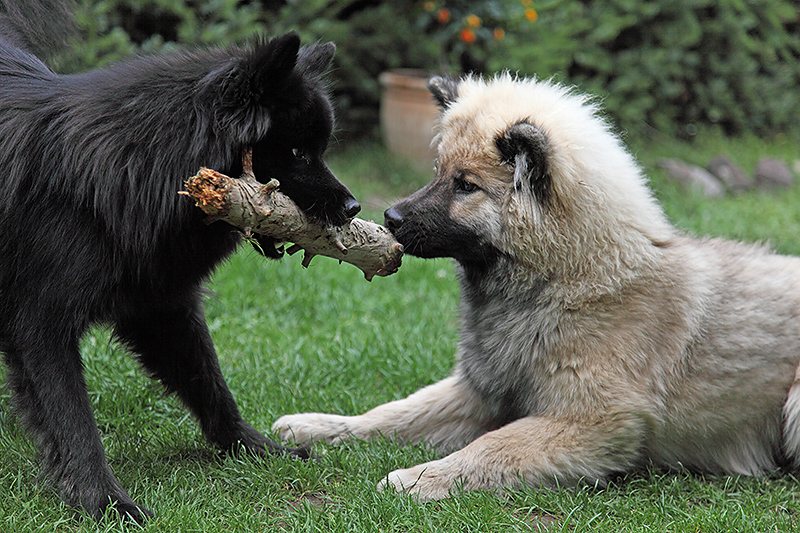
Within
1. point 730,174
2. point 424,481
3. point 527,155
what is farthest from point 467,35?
point 424,481

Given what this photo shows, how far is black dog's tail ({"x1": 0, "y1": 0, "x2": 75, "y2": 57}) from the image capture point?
343 cm

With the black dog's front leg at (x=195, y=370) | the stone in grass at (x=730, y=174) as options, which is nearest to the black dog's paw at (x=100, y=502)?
the black dog's front leg at (x=195, y=370)

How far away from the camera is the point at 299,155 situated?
2.85 m

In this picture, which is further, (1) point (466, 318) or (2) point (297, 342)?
(2) point (297, 342)

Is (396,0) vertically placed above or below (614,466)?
above

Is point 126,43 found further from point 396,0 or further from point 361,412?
point 361,412

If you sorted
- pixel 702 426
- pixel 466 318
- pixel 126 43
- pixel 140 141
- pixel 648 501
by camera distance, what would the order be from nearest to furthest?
pixel 140 141, pixel 648 501, pixel 702 426, pixel 466 318, pixel 126 43

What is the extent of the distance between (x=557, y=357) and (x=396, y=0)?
20.2 ft

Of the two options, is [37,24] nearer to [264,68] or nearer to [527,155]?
[264,68]

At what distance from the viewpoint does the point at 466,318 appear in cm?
345

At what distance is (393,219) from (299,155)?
1.74 ft

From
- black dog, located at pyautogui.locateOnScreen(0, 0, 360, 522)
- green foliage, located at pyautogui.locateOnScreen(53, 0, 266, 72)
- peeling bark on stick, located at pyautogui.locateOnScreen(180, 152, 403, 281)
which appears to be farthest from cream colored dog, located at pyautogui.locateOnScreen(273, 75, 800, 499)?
green foliage, located at pyautogui.locateOnScreen(53, 0, 266, 72)

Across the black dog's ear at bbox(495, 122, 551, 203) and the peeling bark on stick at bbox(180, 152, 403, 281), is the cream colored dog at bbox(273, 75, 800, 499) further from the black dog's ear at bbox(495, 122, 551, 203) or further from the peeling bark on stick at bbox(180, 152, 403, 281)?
the peeling bark on stick at bbox(180, 152, 403, 281)

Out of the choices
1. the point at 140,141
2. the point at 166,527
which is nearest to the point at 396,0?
the point at 140,141
